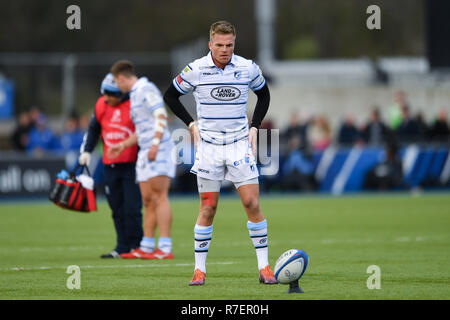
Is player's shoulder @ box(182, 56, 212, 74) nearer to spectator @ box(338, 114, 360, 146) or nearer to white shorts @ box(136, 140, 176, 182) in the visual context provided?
white shorts @ box(136, 140, 176, 182)

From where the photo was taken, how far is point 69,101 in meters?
31.5

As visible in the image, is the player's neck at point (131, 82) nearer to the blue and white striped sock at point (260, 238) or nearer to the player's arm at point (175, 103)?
the player's arm at point (175, 103)

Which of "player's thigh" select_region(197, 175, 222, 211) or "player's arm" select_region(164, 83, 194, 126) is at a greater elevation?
"player's arm" select_region(164, 83, 194, 126)

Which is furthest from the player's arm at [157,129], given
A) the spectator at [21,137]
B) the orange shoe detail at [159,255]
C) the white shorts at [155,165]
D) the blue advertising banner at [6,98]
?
the blue advertising banner at [6,98]

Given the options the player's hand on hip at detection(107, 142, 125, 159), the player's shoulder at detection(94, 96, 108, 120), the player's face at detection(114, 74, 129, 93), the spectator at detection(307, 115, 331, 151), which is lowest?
the spectator at detection(307, 115, 331, 151)

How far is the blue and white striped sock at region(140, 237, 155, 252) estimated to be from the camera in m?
12.7

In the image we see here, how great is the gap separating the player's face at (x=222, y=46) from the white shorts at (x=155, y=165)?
10.9 ft

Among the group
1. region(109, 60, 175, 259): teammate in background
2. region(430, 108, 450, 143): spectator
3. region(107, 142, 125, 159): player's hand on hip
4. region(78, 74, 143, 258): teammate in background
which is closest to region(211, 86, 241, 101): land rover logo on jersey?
region(109, 60, 175, 259): teammate in background

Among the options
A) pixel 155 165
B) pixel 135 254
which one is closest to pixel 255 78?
pixel 155 165

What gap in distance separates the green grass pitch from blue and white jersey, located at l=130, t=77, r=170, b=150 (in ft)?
5.36

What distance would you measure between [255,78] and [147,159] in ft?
10.4

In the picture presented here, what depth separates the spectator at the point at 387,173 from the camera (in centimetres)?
2761

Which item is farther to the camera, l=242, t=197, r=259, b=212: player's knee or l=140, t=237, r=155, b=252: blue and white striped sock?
l=140, t=237, r=155, b=252: blue and white striped sock

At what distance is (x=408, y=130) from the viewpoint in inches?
1129
